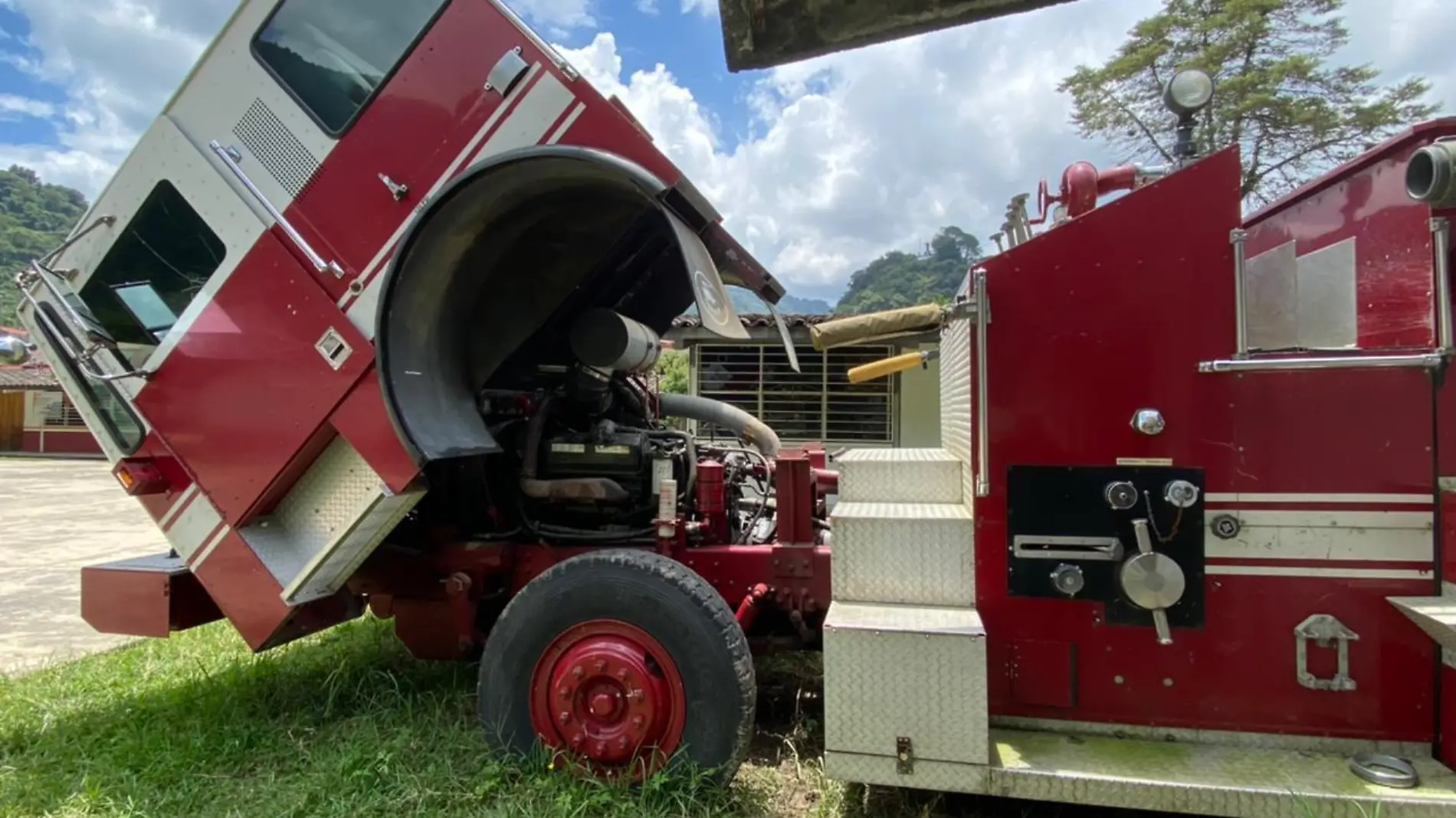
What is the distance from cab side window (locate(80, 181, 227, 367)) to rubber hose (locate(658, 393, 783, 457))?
98.9 inches

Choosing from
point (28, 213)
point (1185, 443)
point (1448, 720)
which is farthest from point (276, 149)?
point (28, 213)

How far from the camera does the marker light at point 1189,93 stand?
Answer: 2746mm

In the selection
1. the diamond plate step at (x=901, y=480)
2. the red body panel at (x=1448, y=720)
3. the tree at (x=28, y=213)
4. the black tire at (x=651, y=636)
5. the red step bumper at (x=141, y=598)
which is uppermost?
the tree at (x=28, y=213)

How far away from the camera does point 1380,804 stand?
2178 millimetres

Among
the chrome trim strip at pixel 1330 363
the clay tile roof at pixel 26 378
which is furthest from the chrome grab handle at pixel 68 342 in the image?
the clay tile roof at pixel 26 378

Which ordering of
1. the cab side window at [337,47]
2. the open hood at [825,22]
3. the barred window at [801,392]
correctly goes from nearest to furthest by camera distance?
the open hood at [825,22]
the cab side window at [337,47]
the barred window at [801,392]

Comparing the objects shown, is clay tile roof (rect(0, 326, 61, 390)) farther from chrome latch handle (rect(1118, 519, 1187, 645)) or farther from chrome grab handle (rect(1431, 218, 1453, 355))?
chrome grab handle (rect(1431, 218, 1453, 355))

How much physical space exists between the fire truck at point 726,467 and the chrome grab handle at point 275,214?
2 centimetres

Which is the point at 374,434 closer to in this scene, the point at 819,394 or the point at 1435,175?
the point at 1435,175

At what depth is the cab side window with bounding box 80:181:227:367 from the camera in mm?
3318

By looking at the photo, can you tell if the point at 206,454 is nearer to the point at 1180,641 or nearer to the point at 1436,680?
the point at 1180,641

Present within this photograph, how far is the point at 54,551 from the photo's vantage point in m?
8.70

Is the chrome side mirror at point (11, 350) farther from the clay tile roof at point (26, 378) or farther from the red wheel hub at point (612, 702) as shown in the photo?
the clay tile roof at point (26, 378)

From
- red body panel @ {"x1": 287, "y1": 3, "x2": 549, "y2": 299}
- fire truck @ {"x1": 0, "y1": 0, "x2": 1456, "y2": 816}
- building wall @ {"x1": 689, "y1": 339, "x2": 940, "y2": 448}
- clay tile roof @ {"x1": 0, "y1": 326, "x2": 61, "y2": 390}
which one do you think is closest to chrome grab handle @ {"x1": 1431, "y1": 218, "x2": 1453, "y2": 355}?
fire truck @ {"x1": 0, "y1": 0, "x2": 1456, "y2": 816}
